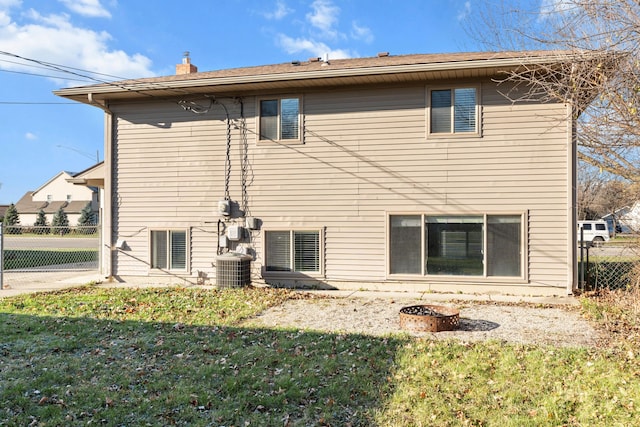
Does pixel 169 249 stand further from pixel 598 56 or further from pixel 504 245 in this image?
pixel 598 56

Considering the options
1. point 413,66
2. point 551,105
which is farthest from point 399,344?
point 551,105

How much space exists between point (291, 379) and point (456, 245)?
5.84 metres

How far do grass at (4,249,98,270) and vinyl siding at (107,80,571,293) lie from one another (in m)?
7.74

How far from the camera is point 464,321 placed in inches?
265

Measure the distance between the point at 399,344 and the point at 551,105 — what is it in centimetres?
627

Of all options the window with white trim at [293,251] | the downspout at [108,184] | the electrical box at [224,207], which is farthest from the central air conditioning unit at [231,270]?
the downspout at [108,184]

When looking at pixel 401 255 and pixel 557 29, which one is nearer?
pixel 557 29

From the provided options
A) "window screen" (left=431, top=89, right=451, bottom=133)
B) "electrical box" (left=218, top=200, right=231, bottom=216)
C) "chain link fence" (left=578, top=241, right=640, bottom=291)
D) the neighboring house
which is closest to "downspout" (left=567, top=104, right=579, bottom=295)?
"chain link fence" (left=578, top=241, right=640, bottom=291)

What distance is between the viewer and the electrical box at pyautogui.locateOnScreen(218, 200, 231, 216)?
1021cm

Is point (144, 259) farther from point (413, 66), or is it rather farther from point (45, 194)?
point (45, 194)

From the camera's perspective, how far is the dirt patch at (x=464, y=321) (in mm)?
5816

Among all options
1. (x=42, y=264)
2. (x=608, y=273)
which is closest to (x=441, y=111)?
(x=608, y=273)

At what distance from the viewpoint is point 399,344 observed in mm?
5441

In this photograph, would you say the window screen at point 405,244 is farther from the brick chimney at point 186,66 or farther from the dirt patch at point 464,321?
the brick chimney at point 186,66
